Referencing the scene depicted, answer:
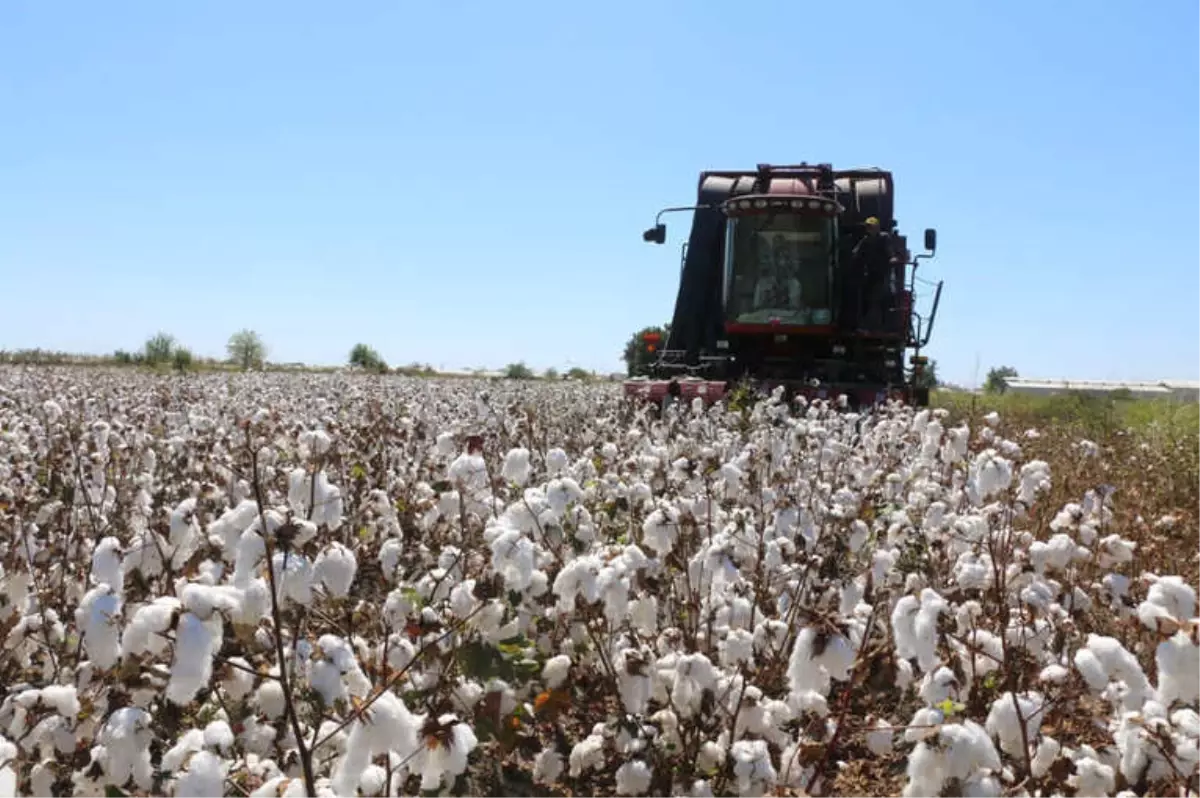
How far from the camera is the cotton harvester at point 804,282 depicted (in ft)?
49.7

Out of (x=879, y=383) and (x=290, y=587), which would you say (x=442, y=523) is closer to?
(x=290, y=587)

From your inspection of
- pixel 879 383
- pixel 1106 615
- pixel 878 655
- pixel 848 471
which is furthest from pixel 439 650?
pixel 879 383

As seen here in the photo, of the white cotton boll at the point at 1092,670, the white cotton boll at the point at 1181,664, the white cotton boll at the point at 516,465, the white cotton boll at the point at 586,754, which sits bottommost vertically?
the white cotton boll at the point at 586,754

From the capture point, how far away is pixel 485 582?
3.17m

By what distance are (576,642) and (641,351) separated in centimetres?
2012

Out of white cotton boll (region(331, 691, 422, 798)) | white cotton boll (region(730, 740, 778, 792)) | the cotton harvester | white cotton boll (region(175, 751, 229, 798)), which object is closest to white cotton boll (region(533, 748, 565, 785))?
white cotton boll (region(730, 740, 778, 792))

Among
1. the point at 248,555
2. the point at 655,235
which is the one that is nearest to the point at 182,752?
the point at 248,555

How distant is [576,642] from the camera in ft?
13.2

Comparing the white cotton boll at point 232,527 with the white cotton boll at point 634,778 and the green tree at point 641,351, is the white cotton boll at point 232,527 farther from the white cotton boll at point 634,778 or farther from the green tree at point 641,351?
the green tree at point 641,351

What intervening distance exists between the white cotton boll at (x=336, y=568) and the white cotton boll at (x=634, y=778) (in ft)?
3.39

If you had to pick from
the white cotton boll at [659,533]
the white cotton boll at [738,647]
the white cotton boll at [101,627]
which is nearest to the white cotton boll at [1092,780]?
the white cotton boll at [738,647]

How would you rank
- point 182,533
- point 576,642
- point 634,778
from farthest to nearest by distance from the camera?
1. point 576,642
2. point 182,533
3. point 634,778

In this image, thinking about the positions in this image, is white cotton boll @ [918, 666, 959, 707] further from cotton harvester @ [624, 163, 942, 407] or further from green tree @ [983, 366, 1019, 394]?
green tree @ [983, 366, 1019, 394]

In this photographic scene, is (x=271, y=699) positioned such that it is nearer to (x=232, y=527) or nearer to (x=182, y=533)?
(x=232, y=527)
